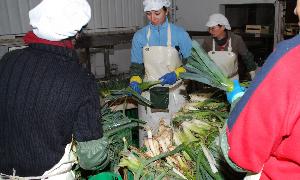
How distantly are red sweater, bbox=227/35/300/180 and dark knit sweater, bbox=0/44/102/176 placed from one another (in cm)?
92

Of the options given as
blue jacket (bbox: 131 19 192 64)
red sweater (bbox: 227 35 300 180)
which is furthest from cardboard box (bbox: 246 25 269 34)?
red sweater (bbox: 227 35 300 180)

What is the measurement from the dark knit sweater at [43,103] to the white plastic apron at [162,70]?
2132 mm

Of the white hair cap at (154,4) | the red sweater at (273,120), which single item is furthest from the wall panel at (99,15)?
the red sweater at (273,120)

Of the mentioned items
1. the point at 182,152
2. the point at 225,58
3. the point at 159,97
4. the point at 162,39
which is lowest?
the point at 182,152

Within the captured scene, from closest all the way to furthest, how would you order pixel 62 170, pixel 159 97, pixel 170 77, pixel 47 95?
pixel 47 95 → pixel 62 170 → pixel 170 77 → pixel 159 97

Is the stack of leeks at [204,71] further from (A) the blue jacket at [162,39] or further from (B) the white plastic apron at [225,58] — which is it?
(B) the white plastic apron at [225,58]

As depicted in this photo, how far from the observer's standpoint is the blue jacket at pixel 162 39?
3979mm

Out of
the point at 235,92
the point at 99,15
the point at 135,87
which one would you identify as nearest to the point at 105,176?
the point at 235,92

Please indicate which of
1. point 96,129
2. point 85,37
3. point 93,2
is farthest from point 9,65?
point 93,2

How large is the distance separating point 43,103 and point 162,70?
97.1 inches

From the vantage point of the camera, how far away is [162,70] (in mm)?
4090

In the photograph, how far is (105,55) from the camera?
560cm

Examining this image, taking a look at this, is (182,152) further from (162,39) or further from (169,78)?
(162,39)

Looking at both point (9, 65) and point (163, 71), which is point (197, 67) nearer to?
point (9, 65)
